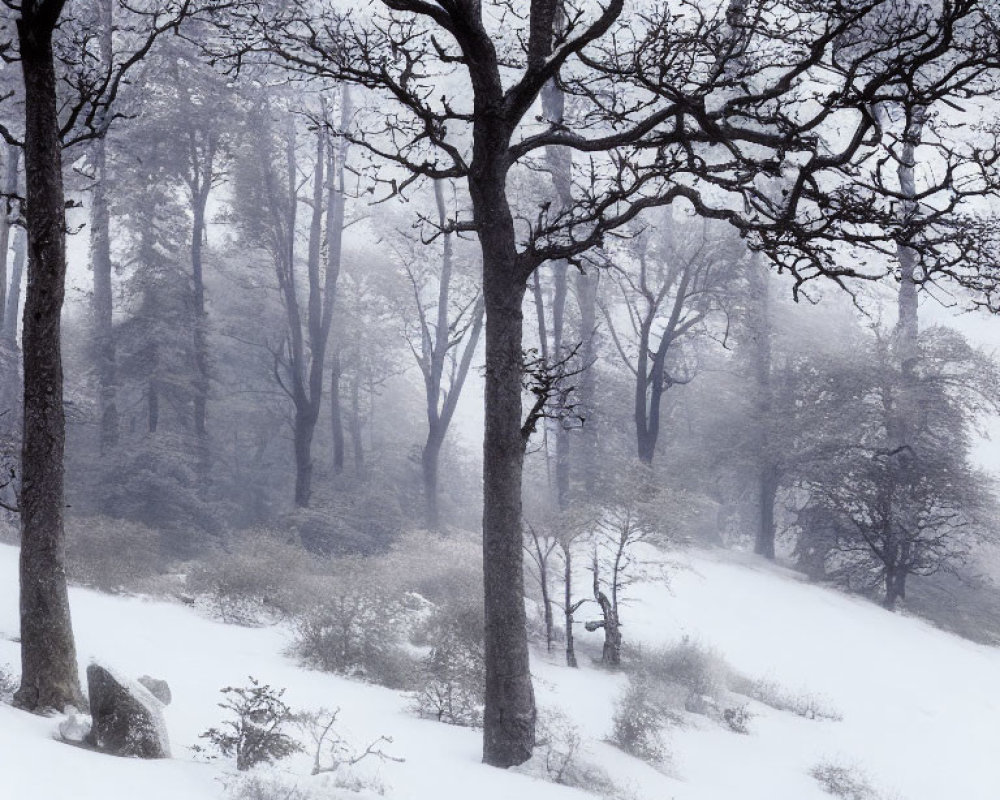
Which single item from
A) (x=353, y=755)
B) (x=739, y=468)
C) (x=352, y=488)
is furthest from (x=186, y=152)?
(x=353, y=755)

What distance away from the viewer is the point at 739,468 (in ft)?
80.6

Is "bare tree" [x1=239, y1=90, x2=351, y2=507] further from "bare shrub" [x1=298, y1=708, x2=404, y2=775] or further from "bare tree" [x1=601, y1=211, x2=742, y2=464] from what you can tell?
"bare shrub" [x1=298, y1=708, x2=404, y2=775]

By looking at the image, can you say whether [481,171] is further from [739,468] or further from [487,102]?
[739,468]

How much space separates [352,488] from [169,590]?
1302cm

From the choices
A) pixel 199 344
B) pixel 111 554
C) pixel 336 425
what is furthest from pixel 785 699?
pixel 336 425

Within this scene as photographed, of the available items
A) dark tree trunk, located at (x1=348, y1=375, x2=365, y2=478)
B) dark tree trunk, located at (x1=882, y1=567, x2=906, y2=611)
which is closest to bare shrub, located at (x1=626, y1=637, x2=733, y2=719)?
dark tree trunk, located at (x1=882, y1=567, x2=906, y2=611)

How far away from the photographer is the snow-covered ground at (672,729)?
548 cm

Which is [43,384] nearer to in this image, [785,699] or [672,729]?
[672,729]

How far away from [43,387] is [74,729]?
2.70 m

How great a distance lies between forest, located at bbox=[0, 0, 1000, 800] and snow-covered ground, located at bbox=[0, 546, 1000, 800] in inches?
17.3

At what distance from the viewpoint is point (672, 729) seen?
10.2 meters

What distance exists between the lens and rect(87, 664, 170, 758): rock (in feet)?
17.9

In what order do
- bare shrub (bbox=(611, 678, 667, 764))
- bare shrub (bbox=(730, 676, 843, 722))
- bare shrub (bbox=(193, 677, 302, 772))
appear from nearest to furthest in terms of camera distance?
bare shrub (bbox=(193, 677, 302, 772)) < bare shrub (bbox=(611, 678, 667, 764)) < bare shrub (bbox=(730, 676, 843, 722))

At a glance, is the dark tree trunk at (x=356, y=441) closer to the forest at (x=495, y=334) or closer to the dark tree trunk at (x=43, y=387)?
the forest at (x=495, y=334)
